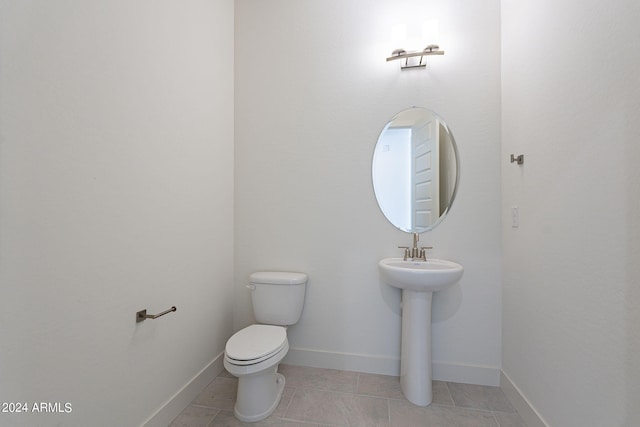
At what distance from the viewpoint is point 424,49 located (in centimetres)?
168

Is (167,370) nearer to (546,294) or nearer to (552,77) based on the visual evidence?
(546,294)

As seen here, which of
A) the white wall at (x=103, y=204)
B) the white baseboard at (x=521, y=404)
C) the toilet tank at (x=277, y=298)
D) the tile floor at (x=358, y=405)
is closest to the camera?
the white wall at (x=103, y=204)

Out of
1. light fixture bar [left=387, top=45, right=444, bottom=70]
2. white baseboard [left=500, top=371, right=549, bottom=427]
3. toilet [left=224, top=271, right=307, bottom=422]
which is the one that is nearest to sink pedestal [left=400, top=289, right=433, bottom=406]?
white baseboard [left=500, top=371, right=549, bottom=427]

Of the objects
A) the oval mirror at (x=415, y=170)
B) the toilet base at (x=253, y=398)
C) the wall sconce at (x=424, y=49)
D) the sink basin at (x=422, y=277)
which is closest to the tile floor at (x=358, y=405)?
the toilet base at (x=253, y=398)

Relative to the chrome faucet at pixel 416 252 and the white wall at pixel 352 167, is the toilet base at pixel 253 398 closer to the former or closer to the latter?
the white wall at pixel 352 167

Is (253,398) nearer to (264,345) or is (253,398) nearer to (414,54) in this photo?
(264,345)

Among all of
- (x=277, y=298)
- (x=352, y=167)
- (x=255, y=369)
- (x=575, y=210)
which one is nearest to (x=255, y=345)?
(x=255, y=369)

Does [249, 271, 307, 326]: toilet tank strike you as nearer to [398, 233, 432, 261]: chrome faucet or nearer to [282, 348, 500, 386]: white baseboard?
[282, 348, 500, 386]: white baseboard

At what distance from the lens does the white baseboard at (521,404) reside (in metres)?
1.28

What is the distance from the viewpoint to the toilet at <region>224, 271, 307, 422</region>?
1.33 m

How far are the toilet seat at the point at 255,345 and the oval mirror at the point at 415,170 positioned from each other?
105 centimetres

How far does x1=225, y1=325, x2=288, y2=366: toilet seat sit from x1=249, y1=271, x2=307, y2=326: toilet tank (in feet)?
0.54

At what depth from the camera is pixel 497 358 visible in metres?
1.70

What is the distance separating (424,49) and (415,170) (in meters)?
0.76
